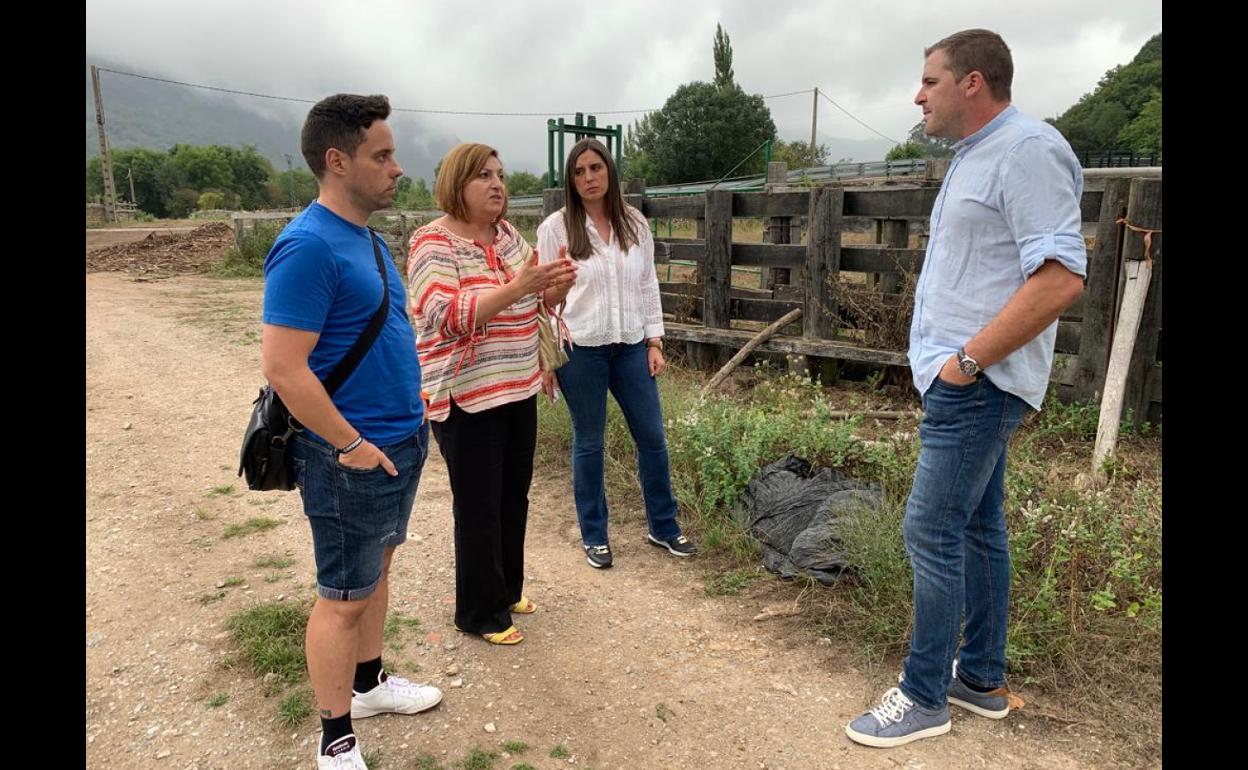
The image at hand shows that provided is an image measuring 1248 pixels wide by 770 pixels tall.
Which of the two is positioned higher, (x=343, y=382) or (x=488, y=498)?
(x=343, y=382)

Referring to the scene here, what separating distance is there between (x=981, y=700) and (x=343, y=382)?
2325mm

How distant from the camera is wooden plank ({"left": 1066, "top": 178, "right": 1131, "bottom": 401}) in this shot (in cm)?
499

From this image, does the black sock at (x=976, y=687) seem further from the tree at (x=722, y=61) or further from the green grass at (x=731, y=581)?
the tree at (x=722, y=61)

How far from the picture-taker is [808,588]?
3.40 meters

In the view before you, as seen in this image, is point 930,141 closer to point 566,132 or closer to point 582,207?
point 582,207

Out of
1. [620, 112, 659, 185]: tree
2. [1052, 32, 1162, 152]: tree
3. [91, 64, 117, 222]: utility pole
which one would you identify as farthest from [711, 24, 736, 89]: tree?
[91, 64, 117, 222]: utility pole

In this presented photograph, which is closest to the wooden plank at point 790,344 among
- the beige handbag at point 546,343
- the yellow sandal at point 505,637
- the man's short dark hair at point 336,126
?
the beige handbag at point 546,343

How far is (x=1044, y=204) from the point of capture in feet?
6.40

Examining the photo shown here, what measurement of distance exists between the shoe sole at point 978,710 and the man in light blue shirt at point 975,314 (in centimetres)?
16

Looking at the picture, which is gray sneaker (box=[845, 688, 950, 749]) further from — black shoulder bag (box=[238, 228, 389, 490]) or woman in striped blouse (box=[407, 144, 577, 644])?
black shoulder bag (box=[238, 228, 389, 490])

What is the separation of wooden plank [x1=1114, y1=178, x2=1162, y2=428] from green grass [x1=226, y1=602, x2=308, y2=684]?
16.9ft

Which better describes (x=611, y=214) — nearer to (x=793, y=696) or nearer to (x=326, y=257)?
(x=326, y=257)

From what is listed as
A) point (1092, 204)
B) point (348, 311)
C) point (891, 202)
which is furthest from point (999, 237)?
point (891, 202)
